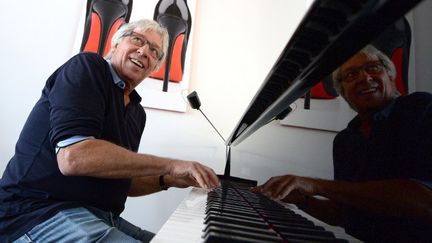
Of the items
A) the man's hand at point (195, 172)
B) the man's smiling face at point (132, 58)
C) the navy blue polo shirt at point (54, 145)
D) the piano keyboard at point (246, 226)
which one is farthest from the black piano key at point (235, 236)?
the man's smiling face at point (132, 58)

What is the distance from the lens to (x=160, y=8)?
1.96m

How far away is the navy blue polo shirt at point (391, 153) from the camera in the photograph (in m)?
0.27

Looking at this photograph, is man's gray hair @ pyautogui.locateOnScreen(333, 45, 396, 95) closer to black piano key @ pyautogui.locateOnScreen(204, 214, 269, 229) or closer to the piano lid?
the piano lid

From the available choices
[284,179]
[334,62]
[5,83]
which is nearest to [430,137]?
[334,62]

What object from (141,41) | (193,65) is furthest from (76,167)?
(193,65)

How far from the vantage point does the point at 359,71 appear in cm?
35

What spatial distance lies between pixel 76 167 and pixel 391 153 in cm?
71

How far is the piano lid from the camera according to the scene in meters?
0.28

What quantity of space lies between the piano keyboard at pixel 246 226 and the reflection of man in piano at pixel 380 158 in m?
0.05

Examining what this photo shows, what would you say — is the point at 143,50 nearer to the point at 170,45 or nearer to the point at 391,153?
the point at 170,45

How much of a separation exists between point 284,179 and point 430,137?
1.49ft

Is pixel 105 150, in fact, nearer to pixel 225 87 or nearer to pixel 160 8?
pixel 225 87

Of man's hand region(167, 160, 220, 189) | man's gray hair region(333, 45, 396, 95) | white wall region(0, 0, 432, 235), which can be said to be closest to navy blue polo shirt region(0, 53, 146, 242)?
man's hand region(167, 160, 220, 189)

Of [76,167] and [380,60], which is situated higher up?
[380,60]
